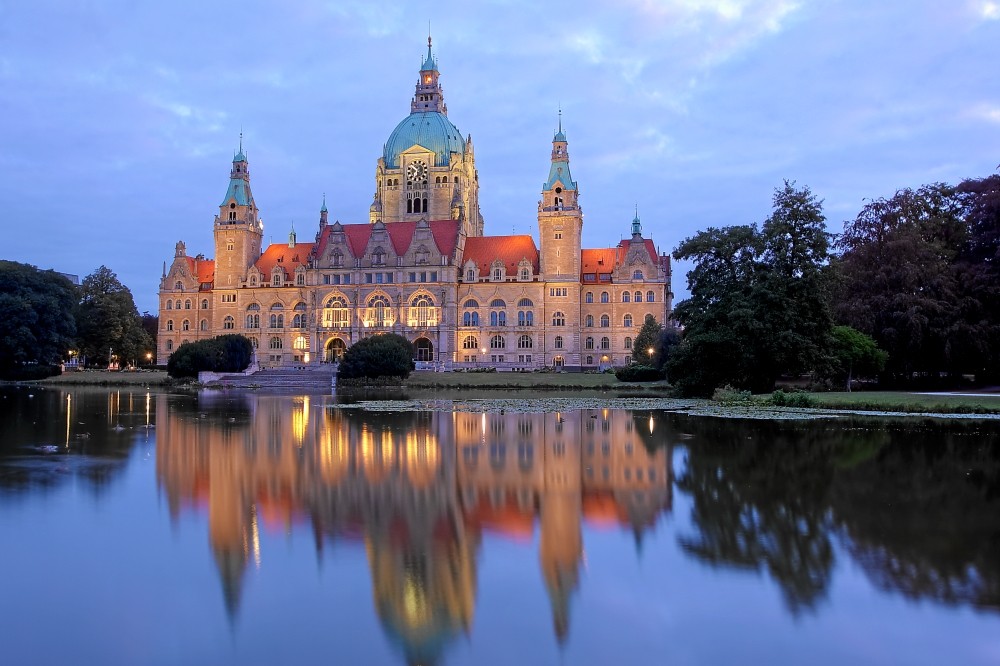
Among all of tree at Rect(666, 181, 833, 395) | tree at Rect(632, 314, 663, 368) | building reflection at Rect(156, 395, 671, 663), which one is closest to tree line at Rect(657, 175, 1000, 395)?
tree at Rect(666, 181, 833, 395)

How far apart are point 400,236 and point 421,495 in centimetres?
8362

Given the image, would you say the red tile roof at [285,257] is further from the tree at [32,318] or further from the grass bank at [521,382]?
Result: the grass bank at [521,382]

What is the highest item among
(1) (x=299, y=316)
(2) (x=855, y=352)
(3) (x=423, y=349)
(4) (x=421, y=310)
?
(4) (x=421, y=310)

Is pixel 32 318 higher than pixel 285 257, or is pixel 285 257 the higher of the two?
pixel 285 257

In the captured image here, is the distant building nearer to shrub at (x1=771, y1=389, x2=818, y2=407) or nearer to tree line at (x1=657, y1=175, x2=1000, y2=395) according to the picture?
tree line at (x1=657, y1=175, x2=1000, y2=395)

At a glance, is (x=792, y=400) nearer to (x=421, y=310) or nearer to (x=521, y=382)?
(x=521, y=382)

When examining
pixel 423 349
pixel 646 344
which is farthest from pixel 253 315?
pixel 646 344

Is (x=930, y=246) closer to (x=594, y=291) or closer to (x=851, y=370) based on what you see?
(x=851, y=370)

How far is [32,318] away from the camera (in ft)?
228

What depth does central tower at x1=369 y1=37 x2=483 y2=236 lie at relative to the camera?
346 feet

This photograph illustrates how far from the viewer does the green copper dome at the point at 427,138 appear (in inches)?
4186

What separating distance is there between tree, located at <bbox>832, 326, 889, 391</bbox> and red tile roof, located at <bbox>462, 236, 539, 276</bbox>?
47998 mm

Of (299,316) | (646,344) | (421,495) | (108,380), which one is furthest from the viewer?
(299,316)

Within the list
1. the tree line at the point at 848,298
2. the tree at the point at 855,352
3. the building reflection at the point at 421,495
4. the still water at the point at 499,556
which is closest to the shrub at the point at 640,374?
the tree line at the point at 848,298
